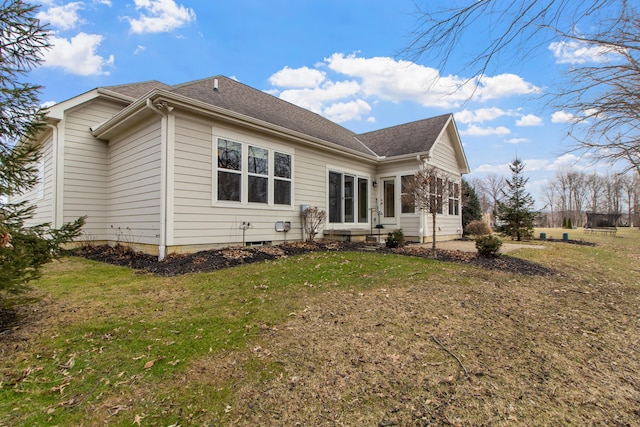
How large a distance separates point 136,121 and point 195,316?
653 cm

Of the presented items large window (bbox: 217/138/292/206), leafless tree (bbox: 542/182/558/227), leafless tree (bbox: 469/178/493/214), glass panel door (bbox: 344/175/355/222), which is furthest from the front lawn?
leafless tree (bbox: 542/182/558/227)

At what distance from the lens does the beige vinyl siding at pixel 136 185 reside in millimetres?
7273

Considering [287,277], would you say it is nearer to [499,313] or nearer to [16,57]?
[499,313]

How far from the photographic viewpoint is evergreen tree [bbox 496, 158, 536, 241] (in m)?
13.7

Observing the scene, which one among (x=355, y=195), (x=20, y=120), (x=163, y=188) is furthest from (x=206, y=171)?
(x=355, y=195)

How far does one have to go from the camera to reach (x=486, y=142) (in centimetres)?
811

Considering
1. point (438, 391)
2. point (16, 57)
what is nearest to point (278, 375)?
point (438, 391)

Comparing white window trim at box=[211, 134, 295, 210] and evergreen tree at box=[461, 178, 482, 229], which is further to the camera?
evergreen tree at box=[461, 178, 482, 229]

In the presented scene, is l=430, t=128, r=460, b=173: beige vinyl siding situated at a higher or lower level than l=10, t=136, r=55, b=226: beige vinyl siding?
higher

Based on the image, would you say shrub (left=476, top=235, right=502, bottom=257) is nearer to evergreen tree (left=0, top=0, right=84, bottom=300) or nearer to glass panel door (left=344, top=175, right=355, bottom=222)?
glass panel door (left=344, top=175, right=355, bottom=222)

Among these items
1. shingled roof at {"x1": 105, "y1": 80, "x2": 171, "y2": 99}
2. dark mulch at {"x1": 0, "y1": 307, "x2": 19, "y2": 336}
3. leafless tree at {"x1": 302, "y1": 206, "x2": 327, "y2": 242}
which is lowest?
dark mulch at {"x1": 0, "y1": 307, "x2": 19, "y2": 336}

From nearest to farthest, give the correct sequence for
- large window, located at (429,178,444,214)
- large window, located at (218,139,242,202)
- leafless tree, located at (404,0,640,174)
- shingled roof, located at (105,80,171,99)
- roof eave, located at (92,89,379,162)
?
1. leafless tree, located at (404,0,640,174)
2. roof eave, located at (92,89,379,162)
3. large window, located at (218,139,242,202)
4. large window, located at (429,178,444,214)
5. shingled roof, located at (105,80,171,99)

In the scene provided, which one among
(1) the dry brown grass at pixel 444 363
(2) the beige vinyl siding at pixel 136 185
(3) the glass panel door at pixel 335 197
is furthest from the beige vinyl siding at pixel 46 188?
(1) the dry brown grass at pixel 444 363

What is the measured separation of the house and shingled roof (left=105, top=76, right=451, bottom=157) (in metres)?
0.08
